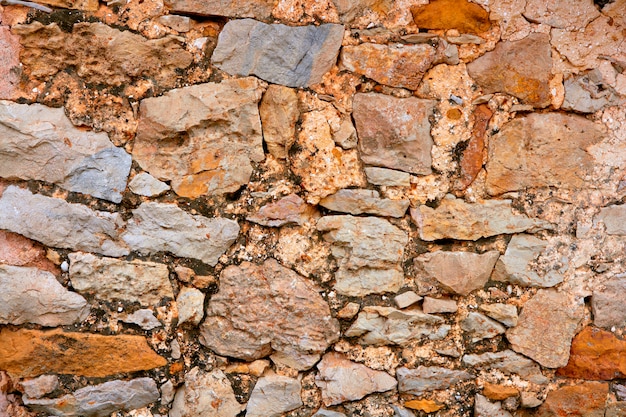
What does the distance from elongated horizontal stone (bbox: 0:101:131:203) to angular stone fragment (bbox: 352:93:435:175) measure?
778 mm

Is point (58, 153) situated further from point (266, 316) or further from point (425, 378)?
point (425, 378)

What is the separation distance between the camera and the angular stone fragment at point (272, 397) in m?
1.96

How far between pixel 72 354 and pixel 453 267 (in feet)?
4.22

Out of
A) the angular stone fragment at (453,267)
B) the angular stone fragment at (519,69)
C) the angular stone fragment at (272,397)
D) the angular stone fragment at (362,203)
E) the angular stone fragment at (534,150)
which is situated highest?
the angular stone fragment at (519,69)

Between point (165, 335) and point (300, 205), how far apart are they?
617 millimetres

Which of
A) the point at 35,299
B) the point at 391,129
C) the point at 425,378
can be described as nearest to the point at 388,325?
the point at 425,378

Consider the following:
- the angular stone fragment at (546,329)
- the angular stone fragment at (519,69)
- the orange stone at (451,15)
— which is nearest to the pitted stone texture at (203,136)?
the orange stone at (451,15)

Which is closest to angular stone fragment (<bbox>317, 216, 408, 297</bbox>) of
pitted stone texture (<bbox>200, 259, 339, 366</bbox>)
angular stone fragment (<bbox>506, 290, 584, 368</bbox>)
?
pitted stone texture (<bbox>200, 259, 339, 366</bbox>)

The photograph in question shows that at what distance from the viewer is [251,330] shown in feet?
6.40

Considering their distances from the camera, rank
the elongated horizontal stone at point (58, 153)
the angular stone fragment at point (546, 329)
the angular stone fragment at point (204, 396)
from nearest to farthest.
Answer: the elongated horizontal stone at point (58, 153) → the angular stone fragment at point (204, 396) → the angular stone fragment at point (546, 329)

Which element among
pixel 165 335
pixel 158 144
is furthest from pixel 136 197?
pixel 165 335

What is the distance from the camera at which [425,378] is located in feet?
6.60

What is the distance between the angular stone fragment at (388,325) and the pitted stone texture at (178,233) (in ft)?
1.70

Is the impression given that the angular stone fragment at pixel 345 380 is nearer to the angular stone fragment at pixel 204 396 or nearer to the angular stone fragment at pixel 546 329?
the angular stone fragment at pixel 204 396
